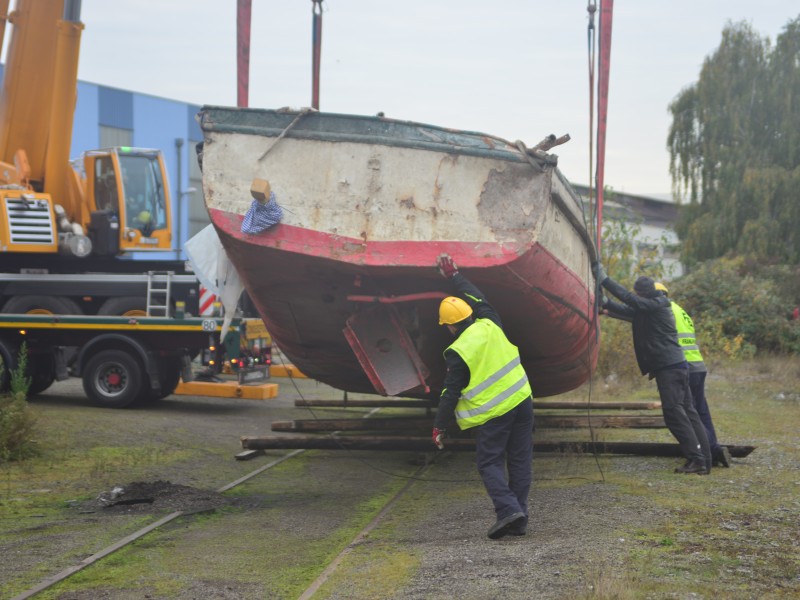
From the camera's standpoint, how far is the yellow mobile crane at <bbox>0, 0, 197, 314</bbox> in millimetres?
12414

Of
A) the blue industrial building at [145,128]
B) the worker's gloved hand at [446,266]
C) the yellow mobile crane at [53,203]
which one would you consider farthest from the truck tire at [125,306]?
the blue industrial building at [145,128]

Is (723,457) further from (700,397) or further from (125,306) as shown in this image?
(125,306)

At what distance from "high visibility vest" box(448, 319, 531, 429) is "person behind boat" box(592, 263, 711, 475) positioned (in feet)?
7.64

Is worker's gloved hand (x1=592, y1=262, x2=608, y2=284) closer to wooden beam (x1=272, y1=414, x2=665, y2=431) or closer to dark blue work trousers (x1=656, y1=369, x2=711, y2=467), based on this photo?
dark blue work trousers (x1=656, y1=369, x2=711, y2=467)

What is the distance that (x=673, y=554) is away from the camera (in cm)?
469

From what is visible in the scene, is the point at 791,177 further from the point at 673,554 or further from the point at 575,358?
the point at 673,554

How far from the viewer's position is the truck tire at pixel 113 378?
11359 millimetres

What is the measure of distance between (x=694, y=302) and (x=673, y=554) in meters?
17.7

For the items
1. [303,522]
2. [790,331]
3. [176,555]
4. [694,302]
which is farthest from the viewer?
[694,302]

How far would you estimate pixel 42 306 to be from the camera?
1248cm

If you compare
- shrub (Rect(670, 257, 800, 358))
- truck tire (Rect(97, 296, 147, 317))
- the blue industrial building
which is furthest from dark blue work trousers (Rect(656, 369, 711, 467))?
the blue industrial building

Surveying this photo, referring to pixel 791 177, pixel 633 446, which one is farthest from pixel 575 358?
pixel 791 177

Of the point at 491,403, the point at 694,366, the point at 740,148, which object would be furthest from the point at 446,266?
the point at 740,148

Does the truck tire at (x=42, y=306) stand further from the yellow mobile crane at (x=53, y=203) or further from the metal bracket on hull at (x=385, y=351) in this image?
the metal bracket on hull at (x=385, y=351)
